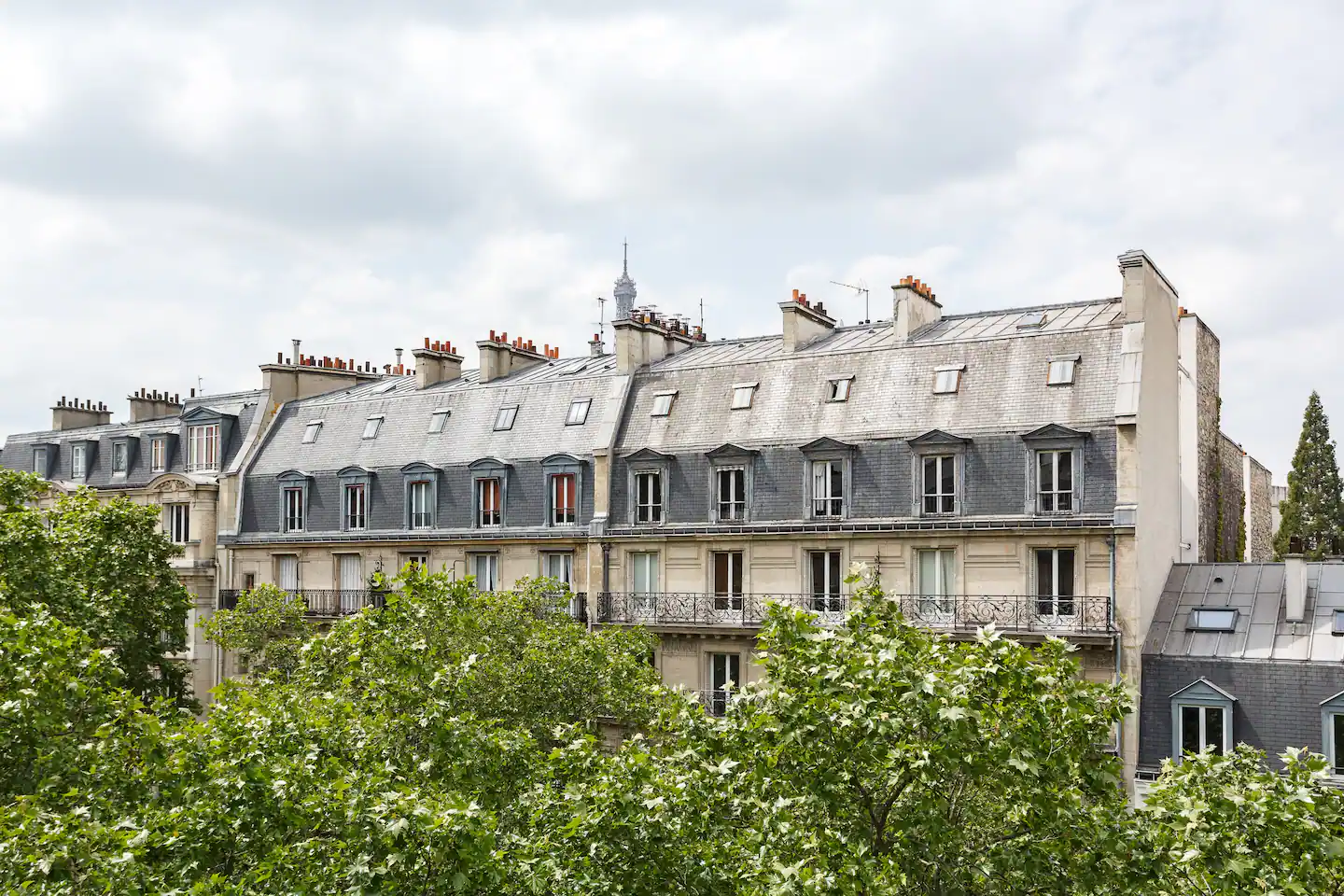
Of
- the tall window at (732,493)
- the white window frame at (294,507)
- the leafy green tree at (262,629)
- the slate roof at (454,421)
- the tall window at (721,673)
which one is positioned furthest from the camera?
the white window frame at (294,507)

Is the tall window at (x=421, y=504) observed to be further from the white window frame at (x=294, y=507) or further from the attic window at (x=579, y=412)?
the attic window at (x=579, y=412)

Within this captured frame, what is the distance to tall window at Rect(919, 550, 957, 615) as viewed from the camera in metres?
29.9

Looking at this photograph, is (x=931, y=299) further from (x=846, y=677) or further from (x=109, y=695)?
(x=109, y=695)

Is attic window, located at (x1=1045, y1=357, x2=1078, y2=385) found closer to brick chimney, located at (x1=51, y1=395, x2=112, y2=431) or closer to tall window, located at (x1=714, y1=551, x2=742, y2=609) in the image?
tall window, located at (x1=714, y1=551, x2=742, y2=609)

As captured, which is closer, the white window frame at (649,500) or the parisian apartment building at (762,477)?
the parisian apartment building at (762,477)

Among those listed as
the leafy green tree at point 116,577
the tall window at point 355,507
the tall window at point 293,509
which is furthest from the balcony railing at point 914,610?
the tall window at point 293,509

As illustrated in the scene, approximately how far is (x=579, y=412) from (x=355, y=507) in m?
8.88

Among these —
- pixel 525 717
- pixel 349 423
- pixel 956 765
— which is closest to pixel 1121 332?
pixel 525 717

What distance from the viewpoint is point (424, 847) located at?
495 inches

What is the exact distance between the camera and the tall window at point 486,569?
122 ft

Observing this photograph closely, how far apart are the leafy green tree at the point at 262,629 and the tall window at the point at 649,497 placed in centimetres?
987

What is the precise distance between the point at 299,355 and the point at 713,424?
19.6 m

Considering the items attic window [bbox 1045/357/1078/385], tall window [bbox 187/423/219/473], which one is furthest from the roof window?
tall window [bbox 187/423/219/473]

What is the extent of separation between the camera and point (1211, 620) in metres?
28.6
